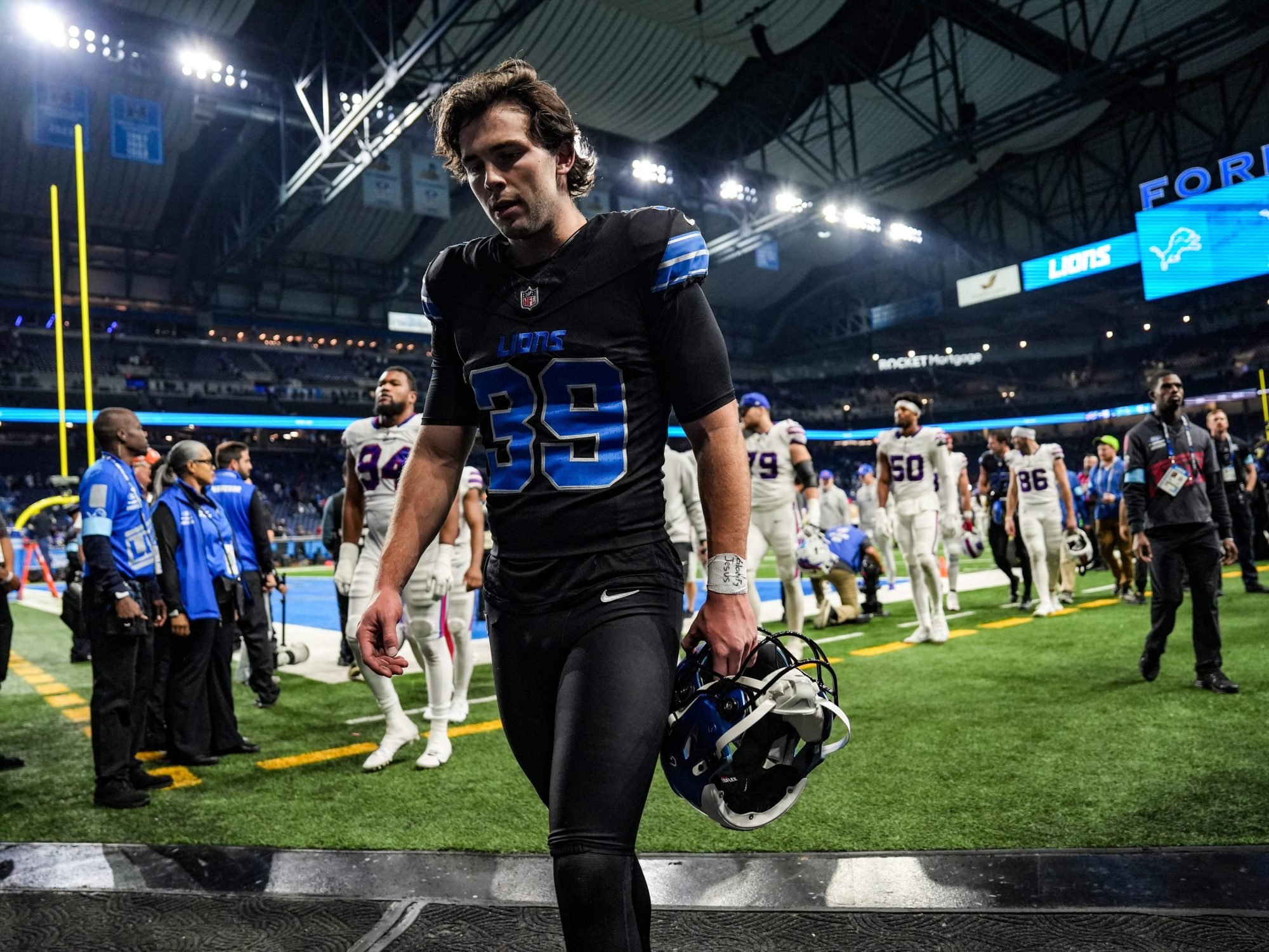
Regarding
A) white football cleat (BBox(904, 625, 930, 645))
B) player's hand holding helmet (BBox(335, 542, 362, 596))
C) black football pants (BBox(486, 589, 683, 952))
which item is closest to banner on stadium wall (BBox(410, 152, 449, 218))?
white football cleat (BBox(904, 625, 930, 645))

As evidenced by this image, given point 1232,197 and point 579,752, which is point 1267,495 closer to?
point 579,752

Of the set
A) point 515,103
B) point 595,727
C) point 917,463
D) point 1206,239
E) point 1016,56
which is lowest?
point 595,727

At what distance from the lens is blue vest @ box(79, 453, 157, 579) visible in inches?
185

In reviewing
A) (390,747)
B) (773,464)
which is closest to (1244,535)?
(773,464)

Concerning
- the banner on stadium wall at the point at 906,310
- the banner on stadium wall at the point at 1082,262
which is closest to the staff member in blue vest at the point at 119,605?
the banner on stadium wall at the point at 1082,262

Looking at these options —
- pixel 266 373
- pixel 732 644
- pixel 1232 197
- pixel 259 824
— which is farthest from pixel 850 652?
pixel 266 373

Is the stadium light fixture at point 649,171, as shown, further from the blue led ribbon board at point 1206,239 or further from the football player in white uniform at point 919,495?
the football player in white uniform at point 919,495

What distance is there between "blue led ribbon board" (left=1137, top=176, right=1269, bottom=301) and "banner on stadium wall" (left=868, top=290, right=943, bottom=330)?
1302 centimetres

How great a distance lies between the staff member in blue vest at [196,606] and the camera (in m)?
5.35

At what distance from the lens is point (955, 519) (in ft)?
27.1

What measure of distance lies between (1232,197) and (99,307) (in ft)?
127

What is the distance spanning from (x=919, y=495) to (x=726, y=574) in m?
6.93

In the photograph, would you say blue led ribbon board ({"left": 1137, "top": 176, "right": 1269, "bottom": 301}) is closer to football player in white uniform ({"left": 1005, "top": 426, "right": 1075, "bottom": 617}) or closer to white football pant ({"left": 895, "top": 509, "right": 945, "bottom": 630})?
football player in white uniform ({"left": 1005, "top": 426, "right": 1075, "bottom": 617})

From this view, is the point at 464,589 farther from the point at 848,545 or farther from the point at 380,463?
the point at 848,545
